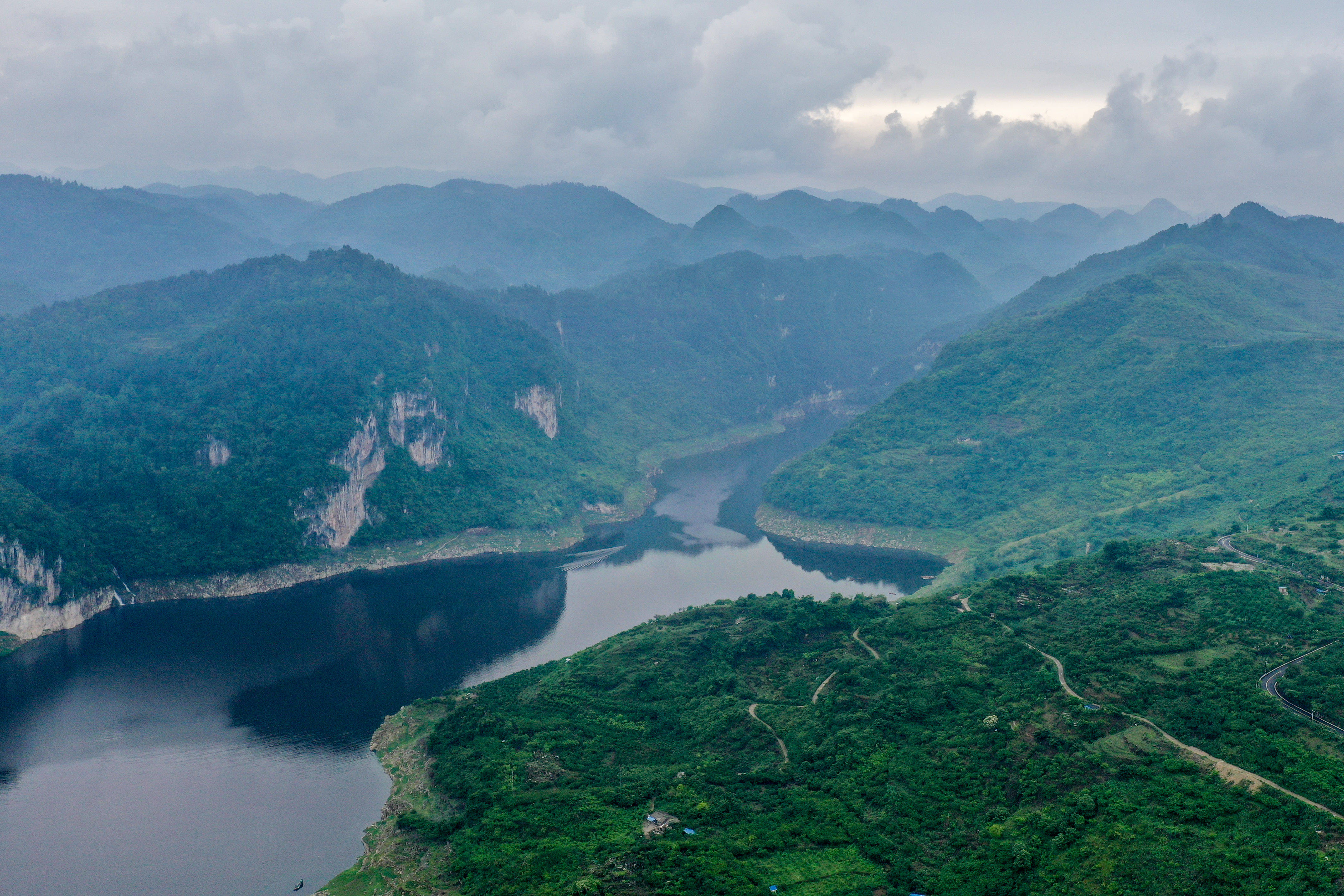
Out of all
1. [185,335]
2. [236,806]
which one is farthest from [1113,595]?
[185,335]

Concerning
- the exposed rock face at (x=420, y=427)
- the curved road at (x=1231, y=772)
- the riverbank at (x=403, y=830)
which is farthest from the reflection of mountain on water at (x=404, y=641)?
the curved road at (x=1231, y=772)

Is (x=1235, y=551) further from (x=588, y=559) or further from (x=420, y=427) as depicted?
(x=420, y=427)

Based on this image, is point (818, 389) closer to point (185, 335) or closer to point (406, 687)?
point (185, 335)

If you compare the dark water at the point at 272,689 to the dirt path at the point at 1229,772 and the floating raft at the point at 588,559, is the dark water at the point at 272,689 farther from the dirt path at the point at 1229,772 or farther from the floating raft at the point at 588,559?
the dirt path at the point at 1229,772

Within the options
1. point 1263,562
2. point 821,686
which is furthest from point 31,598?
point 1263,562

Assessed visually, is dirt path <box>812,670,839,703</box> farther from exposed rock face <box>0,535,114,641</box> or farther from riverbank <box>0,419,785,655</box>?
exposed rock face <box>0,535,114,641</box>
